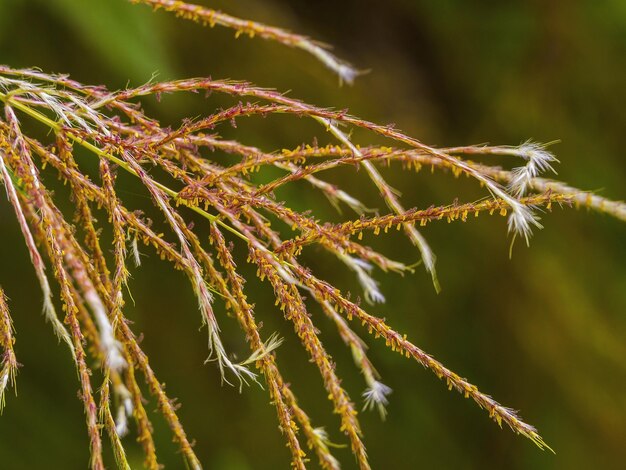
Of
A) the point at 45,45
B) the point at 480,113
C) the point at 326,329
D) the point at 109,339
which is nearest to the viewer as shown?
the point at 109,339

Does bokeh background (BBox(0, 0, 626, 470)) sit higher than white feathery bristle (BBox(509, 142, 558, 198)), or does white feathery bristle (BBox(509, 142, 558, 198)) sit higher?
bokeh background (BBox(0, 0, 626, 470))

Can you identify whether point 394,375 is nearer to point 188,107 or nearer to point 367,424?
point 367,424

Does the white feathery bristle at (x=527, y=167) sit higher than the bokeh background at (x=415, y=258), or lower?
lower

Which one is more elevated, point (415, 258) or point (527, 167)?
point (415, 258)

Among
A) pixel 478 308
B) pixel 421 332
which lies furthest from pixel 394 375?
pixel 478 308

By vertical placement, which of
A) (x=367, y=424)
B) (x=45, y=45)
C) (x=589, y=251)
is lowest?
(x=367, y=424)

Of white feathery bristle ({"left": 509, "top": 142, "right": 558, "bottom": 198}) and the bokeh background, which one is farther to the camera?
the bokeh background

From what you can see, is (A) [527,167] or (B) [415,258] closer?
(A) [527,167]

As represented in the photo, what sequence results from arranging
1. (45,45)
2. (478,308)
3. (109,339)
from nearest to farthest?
1. (109,339)
2. (45,45)
3. (478,308)
